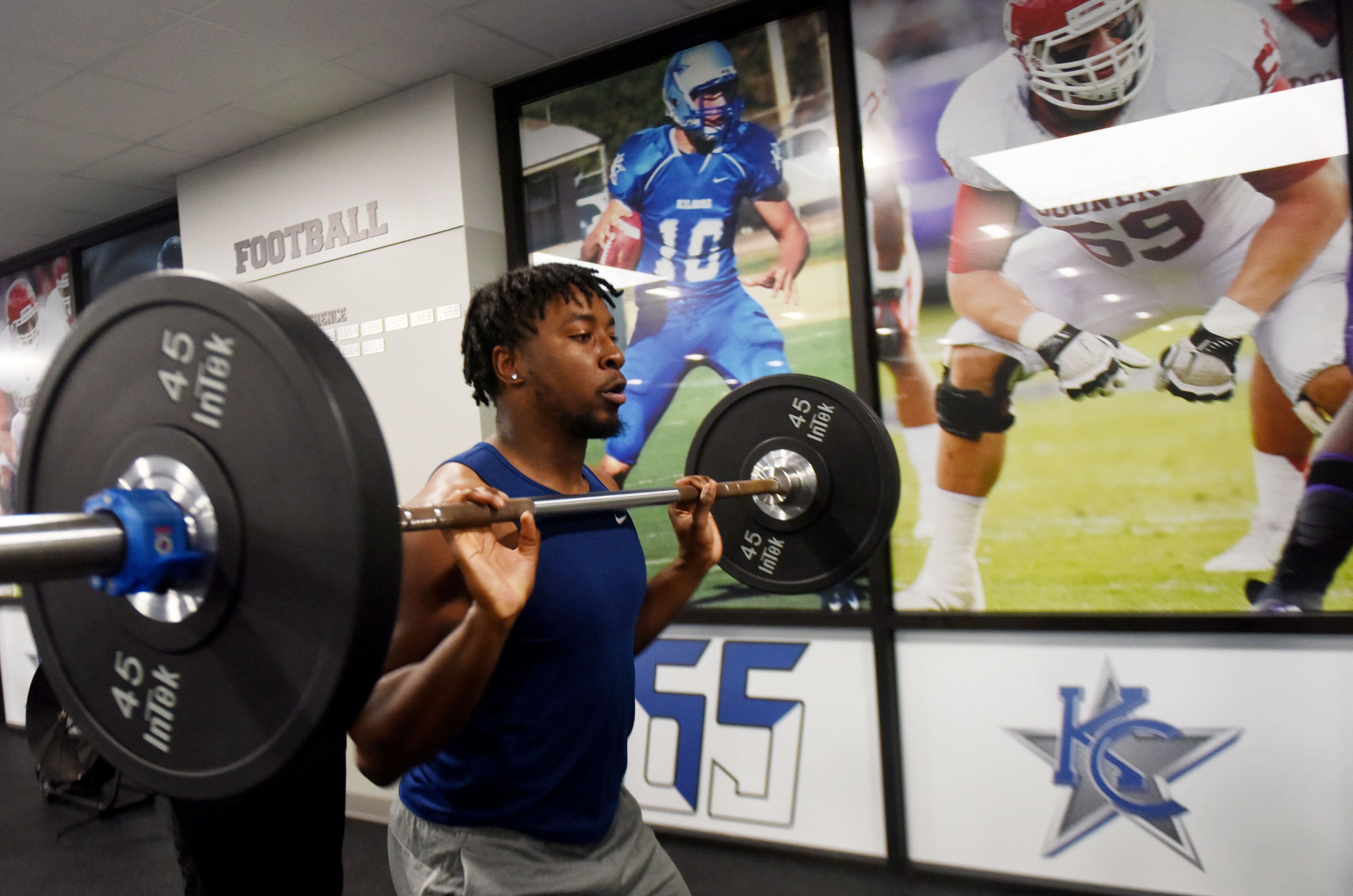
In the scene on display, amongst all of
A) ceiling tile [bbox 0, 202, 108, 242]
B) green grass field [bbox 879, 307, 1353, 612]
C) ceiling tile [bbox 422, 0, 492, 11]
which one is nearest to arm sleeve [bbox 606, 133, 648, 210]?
ceiling tile [bbox 422, 0, 492, 11]

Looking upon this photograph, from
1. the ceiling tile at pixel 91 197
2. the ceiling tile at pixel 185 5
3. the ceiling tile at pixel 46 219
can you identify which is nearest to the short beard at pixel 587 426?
the ceiling tile at pixel 185 5

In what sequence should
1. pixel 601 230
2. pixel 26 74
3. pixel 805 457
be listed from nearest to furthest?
pixel 805 457 → pixel 26 74 → pixel 601 230

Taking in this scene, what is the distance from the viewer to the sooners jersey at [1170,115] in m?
2.30

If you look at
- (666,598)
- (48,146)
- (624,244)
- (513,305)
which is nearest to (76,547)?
(513,305)

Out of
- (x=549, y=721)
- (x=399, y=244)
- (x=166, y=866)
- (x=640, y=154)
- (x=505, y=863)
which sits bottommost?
(x=166, y=866)

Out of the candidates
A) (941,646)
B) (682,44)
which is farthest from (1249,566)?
(682,44)

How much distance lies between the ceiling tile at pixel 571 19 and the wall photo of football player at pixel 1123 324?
691mm

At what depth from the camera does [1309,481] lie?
2238 mm

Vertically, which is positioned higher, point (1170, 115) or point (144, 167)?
point (144, 167)

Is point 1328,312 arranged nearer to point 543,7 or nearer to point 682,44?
point 682,44

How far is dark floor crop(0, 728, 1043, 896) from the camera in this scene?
2.68 metres

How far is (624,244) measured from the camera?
127 inches

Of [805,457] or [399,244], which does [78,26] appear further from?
[805,457]

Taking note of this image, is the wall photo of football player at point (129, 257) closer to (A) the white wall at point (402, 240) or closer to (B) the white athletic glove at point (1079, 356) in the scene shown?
(A) the white wall at point (402, 240)
